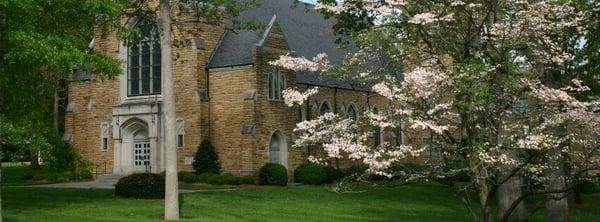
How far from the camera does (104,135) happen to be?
42.1 m

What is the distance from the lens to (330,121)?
49.6 ft

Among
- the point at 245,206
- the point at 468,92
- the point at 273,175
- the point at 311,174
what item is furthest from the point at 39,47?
the point at 311,174

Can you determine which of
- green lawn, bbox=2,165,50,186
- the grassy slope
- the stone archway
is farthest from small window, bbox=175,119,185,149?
the grassy slope

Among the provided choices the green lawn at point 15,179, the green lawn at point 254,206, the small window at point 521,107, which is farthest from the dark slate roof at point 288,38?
the small window at point 521,107

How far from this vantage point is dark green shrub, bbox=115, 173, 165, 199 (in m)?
26.0

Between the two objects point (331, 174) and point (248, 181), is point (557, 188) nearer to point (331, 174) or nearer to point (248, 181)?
point (248, 181)

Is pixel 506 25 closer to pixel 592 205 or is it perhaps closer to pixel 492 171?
pixel 492 171

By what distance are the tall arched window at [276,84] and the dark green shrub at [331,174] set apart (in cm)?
452

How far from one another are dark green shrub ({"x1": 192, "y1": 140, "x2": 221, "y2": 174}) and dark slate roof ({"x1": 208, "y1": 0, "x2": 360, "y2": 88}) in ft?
14.2

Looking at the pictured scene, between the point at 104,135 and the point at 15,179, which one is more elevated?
the point at 104,135

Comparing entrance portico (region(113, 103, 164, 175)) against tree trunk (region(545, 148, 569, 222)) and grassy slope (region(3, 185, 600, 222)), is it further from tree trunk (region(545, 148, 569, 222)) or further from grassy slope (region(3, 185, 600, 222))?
tree trunk (region(545, 148, 569, 222))

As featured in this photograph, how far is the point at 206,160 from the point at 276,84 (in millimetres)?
5359

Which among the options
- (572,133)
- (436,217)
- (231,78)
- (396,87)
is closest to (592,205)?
(436,217)

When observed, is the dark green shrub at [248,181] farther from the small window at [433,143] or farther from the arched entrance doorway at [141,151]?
the small window at [433,143]
